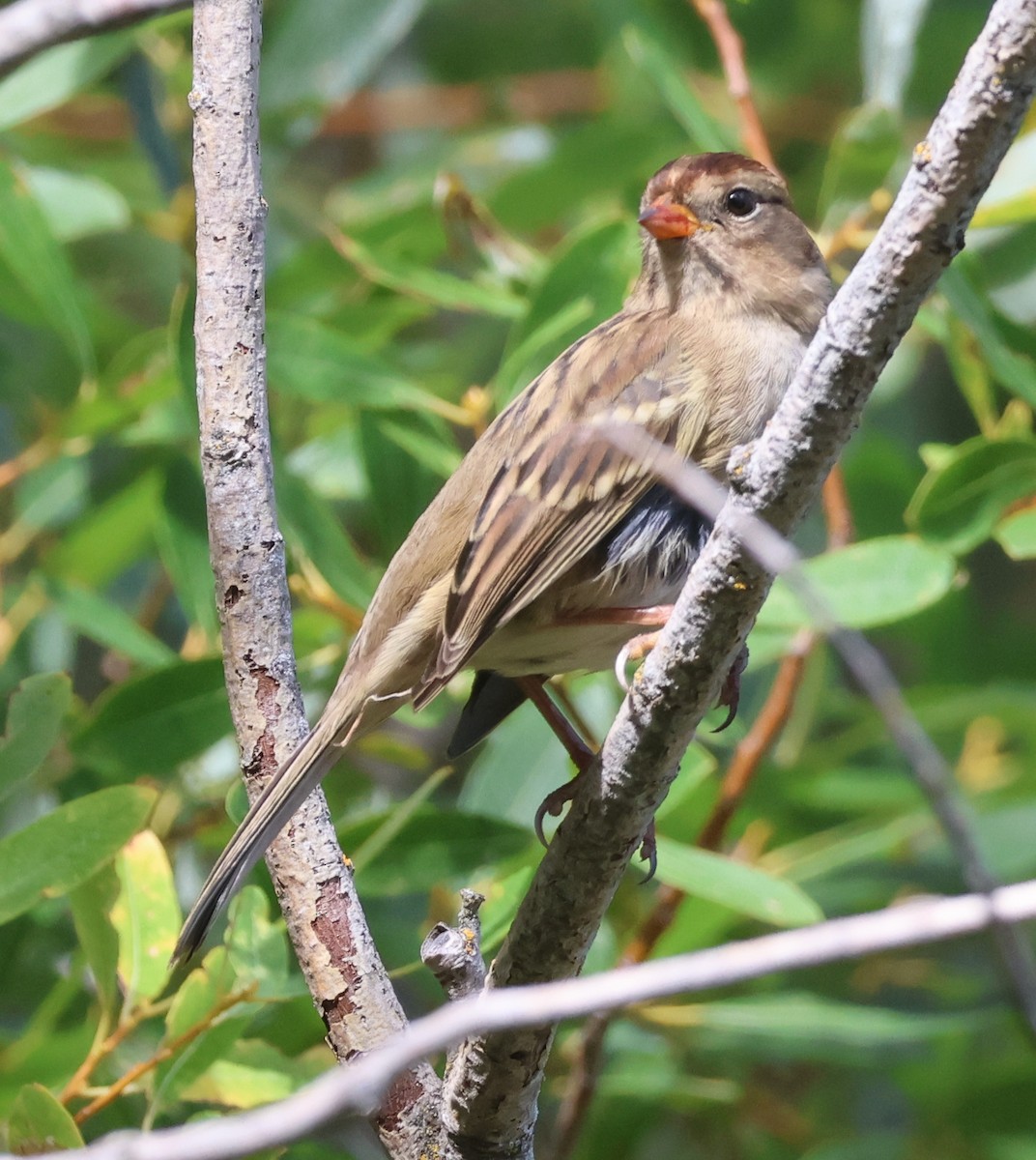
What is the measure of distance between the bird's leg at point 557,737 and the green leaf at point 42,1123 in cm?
91

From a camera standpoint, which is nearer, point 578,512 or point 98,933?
point 98,933

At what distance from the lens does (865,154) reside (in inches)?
131

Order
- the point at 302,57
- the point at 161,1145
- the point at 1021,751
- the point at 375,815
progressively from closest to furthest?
1. the point at 161,1145
2. the point at 375,815
3. the point at 302,57
4. the point at 1021,751

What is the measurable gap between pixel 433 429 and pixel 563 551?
22.4 inches

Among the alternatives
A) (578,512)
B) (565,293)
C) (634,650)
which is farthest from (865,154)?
(634,650)

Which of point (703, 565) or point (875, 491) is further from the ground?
point (875, 491)

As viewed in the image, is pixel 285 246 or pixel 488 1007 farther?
pixel 285 246

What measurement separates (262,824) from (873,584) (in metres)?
1.39

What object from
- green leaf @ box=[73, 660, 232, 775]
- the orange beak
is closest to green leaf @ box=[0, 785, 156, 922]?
green leaf @ box=[73, 660, 232, 775]

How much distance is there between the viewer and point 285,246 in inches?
189

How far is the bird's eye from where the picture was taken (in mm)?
3244

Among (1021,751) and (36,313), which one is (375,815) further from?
(1021,751)

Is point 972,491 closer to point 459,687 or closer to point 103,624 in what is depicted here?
point 459,687

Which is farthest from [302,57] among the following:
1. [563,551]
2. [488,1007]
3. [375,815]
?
[488,1007]
